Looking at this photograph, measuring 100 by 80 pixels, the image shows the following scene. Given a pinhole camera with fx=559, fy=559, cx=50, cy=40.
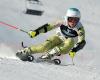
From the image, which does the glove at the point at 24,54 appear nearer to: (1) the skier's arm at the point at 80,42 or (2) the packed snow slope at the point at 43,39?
(2) the packed snow slope at the point at 43,39

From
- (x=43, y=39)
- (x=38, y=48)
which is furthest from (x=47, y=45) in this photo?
(x=43, y=39)

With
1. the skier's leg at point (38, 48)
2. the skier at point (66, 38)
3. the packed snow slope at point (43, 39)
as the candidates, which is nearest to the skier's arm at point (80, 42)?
the skier at point (66, 38)

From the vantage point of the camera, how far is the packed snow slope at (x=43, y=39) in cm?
898

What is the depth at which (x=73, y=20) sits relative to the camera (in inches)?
469

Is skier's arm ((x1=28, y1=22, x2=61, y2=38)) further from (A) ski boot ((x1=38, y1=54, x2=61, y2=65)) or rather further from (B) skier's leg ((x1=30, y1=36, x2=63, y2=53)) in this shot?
(A) ski boot ((x1=38, y1=54, x2=61, y2=65))

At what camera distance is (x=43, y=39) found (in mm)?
16141

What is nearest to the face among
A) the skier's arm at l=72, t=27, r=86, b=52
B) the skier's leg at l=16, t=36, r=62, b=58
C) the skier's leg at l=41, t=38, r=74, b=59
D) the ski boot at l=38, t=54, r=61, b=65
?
the skier's arm at l=72, t=27, r=86, b=52

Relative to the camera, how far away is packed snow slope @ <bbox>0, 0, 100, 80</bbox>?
8.98 m

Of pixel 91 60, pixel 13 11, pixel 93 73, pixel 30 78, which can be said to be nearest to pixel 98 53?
pixel 91 60

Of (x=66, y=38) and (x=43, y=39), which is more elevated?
(x=66, y=38)

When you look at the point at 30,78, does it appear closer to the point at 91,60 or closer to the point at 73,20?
the point at 73,20

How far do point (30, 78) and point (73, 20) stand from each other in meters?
3.75

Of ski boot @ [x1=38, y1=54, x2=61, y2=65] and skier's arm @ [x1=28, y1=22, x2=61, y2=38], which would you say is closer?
skier's arm @ [x1=28, y1=22, x2=61, y2=38]

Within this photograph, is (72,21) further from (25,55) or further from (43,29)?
(25,55)
